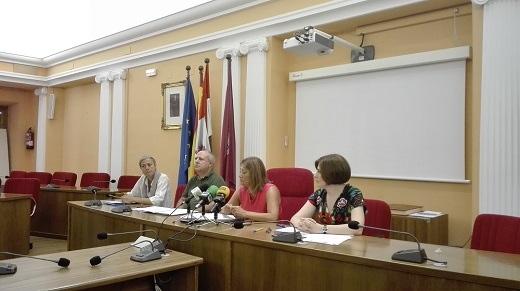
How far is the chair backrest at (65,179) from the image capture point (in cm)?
660

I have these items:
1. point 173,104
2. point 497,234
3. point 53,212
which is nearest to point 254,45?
point 173,104

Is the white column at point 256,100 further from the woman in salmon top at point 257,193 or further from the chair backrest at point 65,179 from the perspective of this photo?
the chair backrest at point 65,179

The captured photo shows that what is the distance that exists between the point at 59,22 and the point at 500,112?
7.53 meters

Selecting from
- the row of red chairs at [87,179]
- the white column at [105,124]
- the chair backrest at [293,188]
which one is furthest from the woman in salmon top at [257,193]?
the white column at [105,124]

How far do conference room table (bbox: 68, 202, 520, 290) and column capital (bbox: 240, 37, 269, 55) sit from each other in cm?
285

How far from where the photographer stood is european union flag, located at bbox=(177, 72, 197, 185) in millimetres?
5395

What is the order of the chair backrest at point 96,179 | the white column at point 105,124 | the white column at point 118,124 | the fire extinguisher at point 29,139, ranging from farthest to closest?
the fire extinguisher at point 29,139
the white column at point 105,124
the white column at point 118,124
the chair backrest at point 96,179

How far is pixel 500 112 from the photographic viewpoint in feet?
11.0

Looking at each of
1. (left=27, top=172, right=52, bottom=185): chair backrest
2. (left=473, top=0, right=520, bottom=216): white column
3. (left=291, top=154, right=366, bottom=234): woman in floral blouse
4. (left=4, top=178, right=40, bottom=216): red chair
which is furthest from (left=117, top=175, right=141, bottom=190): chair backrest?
(left=473, top=0, right=520, bottom=216): white column

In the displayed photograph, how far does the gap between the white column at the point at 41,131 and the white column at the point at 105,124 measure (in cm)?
197

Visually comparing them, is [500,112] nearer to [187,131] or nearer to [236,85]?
[236,85]

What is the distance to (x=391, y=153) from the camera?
425 cm

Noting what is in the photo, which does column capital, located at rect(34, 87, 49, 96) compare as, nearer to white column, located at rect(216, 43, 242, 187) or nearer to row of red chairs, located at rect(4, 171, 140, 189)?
row of red chairs, located at rect(4, 171, 140, 189)

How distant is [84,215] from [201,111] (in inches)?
85.6
